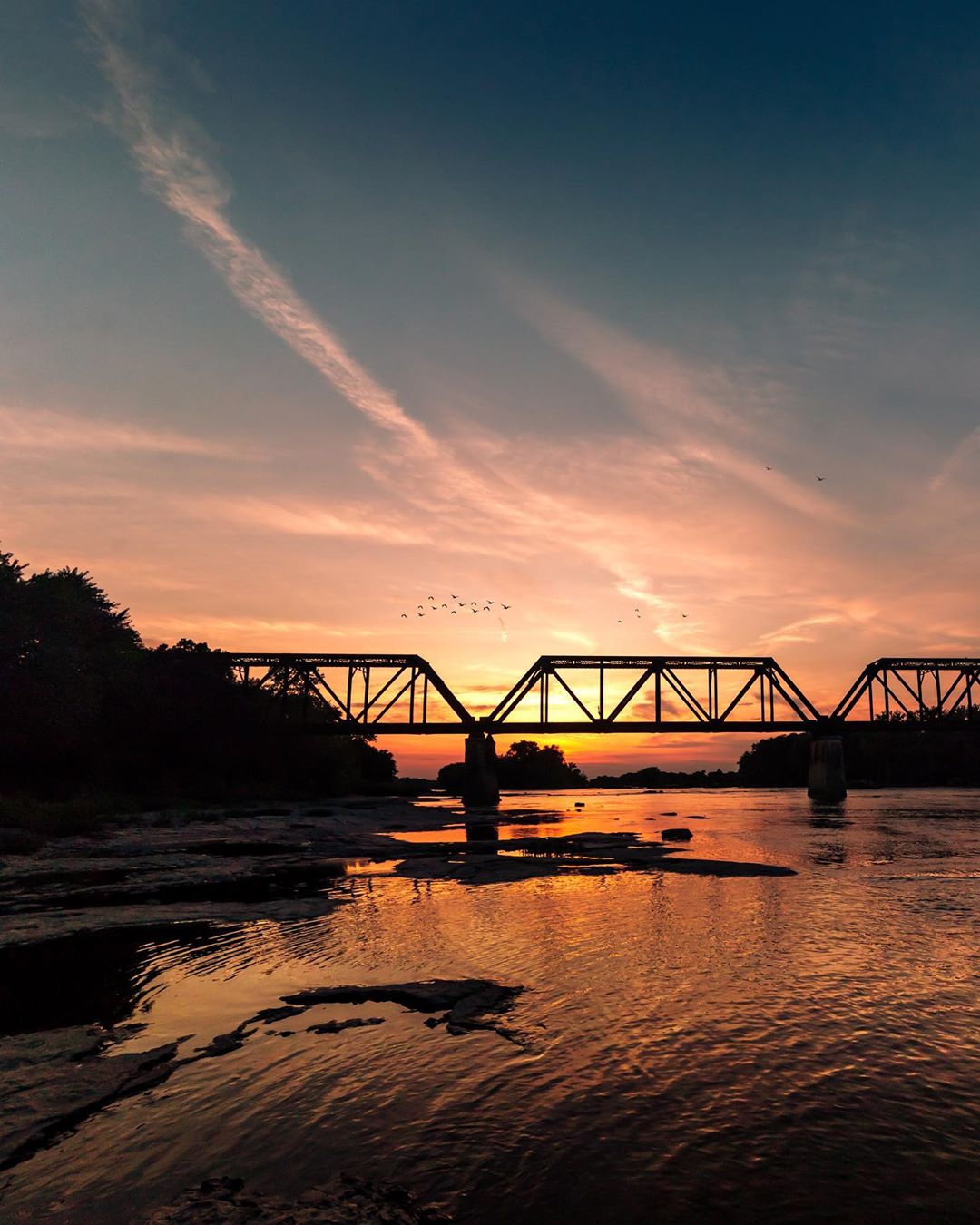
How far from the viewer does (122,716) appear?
182 feet

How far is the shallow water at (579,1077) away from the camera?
193 inches

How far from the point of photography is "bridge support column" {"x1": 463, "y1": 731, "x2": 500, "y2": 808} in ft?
258

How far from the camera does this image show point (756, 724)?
85.9 m

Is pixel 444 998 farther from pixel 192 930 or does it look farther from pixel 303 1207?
pixel 192 930

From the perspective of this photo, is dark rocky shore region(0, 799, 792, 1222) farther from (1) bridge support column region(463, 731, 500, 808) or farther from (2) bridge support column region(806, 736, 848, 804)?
(2) bridge support column region(806, 736, 848, 804)

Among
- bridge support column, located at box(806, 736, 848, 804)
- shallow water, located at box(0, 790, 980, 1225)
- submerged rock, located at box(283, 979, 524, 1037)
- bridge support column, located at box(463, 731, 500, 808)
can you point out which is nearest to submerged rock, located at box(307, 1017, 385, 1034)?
submerged rock, located at box(283, 979, 524, 1037)

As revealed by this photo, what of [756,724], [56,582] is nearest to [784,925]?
[56,582]

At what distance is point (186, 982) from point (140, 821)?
29.9 meters

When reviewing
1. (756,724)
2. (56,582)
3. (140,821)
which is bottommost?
(140,821)

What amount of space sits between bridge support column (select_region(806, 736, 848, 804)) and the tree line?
53362 millimetres

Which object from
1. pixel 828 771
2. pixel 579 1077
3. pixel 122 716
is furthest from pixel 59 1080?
pixel 828 771

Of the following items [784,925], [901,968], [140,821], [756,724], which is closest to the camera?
[901,968]

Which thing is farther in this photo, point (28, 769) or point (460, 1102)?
point (28, 769)

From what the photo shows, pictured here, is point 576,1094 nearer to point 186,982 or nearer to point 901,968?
point 186,982
